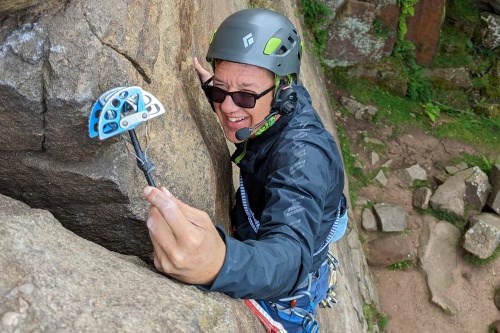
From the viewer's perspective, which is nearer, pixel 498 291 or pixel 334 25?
pixel 498 291

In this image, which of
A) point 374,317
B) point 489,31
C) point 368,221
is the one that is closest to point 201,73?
point 374,317

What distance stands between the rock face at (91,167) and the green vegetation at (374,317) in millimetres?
7271

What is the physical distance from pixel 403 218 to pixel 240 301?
1040 centimetres

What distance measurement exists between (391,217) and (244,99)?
10.1m

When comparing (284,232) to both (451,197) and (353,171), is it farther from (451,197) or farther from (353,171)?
(451,197)

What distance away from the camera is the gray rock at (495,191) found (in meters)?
13.8

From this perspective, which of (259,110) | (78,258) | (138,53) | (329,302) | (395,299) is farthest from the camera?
(395,299)

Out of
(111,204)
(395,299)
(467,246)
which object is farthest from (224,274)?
(467,246)

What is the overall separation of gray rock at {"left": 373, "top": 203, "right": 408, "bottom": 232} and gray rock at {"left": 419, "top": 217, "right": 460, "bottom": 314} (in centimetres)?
62

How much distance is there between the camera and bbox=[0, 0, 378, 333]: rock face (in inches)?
104

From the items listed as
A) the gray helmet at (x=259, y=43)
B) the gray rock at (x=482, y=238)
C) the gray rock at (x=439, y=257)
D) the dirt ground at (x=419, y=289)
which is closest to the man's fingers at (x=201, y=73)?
the gray helmet at (x=259, y=43)

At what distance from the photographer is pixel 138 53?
11.8 ft

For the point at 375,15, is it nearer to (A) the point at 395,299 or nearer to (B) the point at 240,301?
(A) the point at 395,299

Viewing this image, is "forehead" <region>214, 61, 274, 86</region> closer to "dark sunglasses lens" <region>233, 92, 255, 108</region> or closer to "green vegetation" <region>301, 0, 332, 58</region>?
"dark sunglasses lens" <region>233, 92, 255, 108</region>
